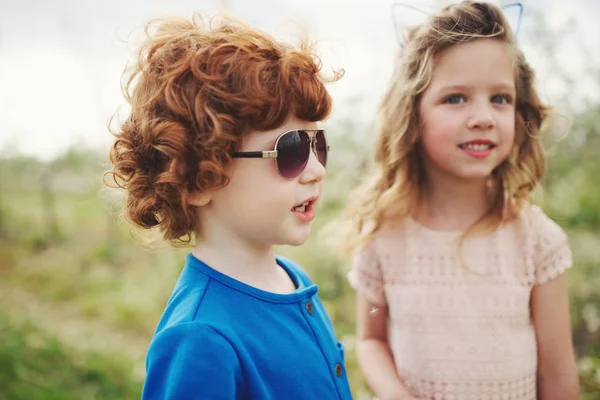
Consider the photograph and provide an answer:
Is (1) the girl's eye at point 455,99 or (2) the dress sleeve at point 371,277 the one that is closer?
(1) the girl's eye at point 455,99

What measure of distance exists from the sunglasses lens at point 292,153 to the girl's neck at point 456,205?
83 centimetres

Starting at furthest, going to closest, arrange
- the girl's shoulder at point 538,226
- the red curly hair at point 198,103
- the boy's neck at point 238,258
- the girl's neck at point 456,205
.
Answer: the girl's neck at point 456,205 → the girl's shoulder at point 538,226 → the boy's neck at point 238,258 → the red curly hair at point 198,103

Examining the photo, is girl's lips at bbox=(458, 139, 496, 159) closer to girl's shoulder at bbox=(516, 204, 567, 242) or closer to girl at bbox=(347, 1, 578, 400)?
girl at bbox=(347, 1, 578, 400)

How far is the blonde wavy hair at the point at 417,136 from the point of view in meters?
1.93

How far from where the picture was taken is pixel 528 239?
194 centimetres

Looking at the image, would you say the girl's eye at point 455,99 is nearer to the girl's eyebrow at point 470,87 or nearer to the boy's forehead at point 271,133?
the girl's eyebrow at point 470,87

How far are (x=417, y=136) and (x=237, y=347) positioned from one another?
1.16 meters

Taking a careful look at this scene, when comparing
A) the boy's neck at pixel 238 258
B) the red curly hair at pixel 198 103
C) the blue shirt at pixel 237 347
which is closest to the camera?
the blue shirt at pixel 237 347

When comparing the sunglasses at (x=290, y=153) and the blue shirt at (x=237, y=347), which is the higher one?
the sunglasses at (x=290, y=153)

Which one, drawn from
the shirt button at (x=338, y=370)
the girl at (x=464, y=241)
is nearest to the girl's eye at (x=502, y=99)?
the girl at (x=464, y=241)

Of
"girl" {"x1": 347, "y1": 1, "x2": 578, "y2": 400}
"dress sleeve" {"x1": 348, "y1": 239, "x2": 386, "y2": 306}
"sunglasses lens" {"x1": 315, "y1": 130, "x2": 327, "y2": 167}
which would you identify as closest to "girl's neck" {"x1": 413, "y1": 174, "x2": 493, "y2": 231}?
"girl" {"x1": 347, "y1": 1, "x2": 578, "y2": 400}

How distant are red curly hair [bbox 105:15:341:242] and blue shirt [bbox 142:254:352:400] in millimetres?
265

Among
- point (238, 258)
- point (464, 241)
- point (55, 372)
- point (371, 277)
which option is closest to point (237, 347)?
point (238, 258)

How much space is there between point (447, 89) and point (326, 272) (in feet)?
10.3
